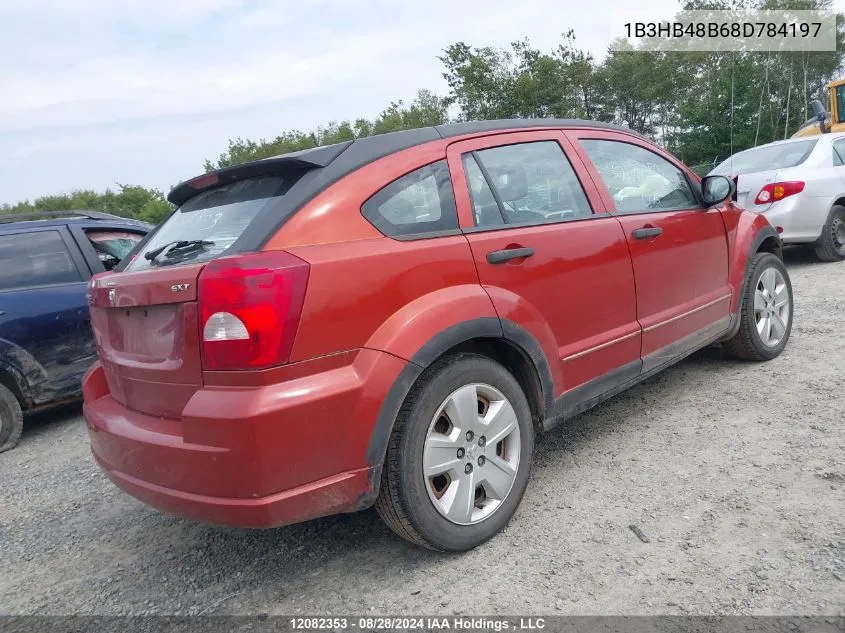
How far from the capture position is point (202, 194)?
2760mm

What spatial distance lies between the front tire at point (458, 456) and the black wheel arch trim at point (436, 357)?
8 cm

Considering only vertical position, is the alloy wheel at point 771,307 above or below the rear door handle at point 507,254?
below

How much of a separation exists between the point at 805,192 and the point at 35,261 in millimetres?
7723

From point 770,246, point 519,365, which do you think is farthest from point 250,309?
point 770,246

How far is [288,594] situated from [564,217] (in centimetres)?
202

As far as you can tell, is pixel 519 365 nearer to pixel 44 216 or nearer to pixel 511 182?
Result: pixel 511 182

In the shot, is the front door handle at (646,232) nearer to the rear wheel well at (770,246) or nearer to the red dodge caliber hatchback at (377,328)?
the red dodge caliber hatchback at (377,328)

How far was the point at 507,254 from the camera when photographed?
A: 2.56 metres

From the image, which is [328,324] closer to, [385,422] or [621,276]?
[385,422]

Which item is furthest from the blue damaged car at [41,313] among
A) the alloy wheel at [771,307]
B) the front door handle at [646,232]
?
the alloy wheel at [771,307]

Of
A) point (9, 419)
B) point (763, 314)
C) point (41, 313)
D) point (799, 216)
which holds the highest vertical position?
point (41, 313)

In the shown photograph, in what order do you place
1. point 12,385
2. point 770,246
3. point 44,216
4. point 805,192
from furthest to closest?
point 805,192
point 44,216
point 12,385
point 770,246

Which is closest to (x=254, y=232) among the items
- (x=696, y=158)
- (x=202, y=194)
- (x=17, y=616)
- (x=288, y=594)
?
(x=202, y=194)

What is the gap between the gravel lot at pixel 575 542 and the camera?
210 cm
